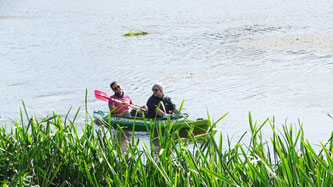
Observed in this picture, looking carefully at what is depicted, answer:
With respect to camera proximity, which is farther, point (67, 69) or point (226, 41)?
point (226, 41)

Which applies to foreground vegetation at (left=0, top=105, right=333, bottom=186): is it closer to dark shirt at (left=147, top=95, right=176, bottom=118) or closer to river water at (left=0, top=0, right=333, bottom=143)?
river water at (left=0, top=0, right=333, bottom=143)

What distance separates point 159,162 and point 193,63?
1871 centimetres

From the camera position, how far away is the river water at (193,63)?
15734 mm

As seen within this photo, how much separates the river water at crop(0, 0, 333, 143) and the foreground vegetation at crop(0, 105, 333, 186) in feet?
1.20

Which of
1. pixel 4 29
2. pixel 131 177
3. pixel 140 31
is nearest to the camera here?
pixel 131 177

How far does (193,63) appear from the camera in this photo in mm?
23141

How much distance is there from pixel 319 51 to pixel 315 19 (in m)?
13.4

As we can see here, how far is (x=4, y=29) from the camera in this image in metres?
40.1

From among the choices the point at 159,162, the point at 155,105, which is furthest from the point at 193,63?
the point at 159,162

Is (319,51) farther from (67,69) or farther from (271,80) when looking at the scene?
(67,69)

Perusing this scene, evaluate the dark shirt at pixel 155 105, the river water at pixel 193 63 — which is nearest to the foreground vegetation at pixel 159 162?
the river water at pixel 193 63

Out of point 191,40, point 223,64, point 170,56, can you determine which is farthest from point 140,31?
point 223,64

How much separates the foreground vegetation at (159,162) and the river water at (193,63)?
36 cm

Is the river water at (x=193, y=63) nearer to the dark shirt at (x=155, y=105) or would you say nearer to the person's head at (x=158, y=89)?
the dark shirt at (x=155, y=105)
